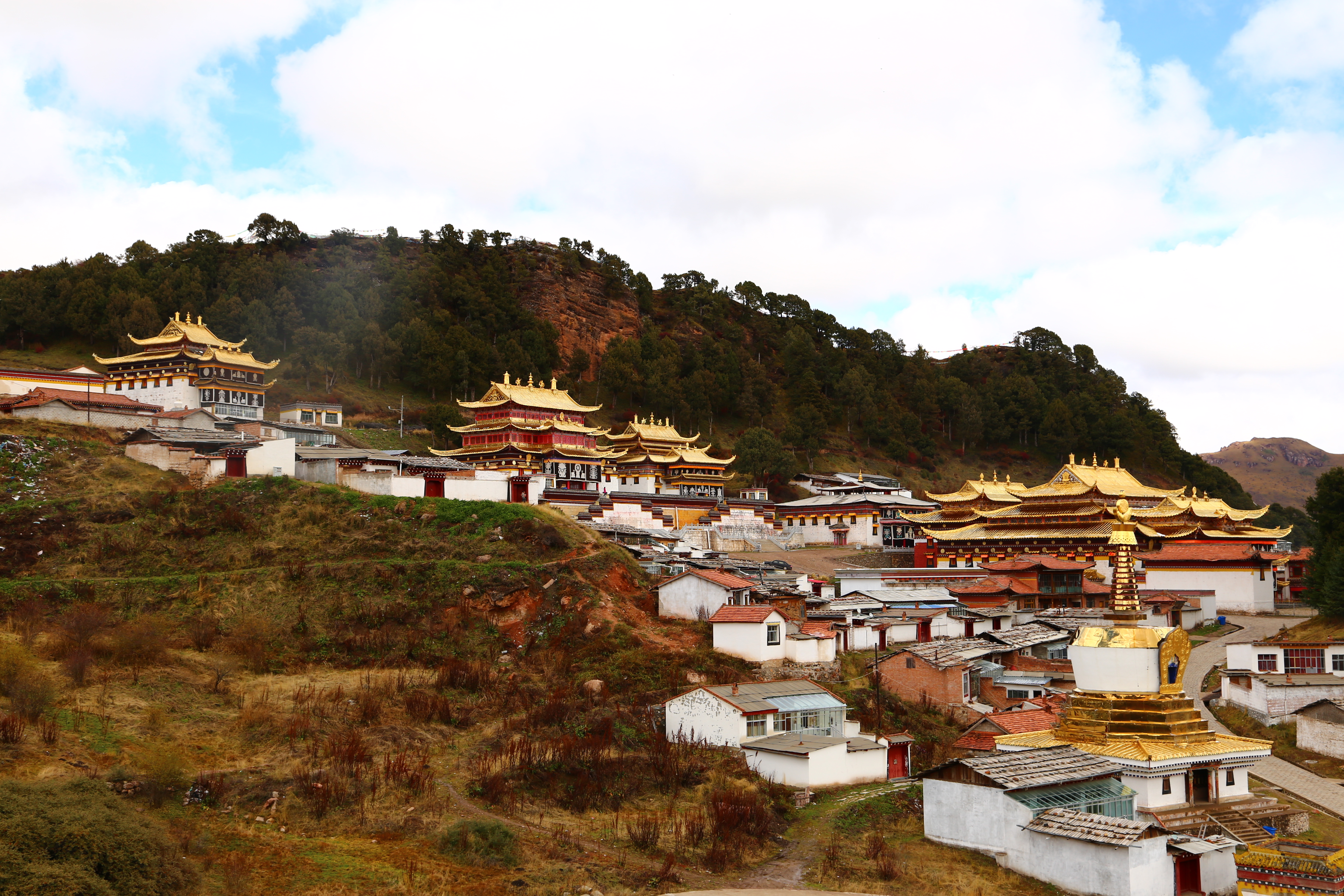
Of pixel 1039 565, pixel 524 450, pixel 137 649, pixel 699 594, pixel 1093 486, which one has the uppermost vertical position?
pixel 524 450

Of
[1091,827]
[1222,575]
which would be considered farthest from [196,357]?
[1091,827]

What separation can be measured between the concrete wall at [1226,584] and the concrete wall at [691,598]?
94.3 feet

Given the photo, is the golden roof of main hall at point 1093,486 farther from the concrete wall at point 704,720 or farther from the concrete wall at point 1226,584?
the concrete wall at point 704,720

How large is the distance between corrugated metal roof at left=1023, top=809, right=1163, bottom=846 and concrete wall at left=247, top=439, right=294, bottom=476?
36362 millimetres

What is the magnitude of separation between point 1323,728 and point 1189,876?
14721 mm

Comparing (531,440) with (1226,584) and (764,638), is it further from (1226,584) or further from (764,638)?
(1226,584)

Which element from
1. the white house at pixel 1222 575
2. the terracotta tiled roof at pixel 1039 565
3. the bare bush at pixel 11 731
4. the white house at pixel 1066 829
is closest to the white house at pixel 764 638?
the white house at pixel 1066 829

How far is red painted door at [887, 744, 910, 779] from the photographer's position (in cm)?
3097

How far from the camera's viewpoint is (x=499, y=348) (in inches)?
3780

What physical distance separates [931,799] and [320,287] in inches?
3174

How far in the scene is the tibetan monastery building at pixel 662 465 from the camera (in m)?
77.2

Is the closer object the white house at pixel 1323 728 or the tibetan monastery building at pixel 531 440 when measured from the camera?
the white house at pixel 1323 728

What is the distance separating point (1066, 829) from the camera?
21266 millimetres

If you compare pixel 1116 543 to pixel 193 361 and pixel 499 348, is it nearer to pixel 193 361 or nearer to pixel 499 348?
pixel 193 361
